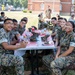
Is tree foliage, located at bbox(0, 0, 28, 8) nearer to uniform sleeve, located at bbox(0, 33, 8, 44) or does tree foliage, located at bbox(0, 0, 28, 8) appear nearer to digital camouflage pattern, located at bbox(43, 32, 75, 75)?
digital camouflage pattern, located at bbox(43, 32, 75, 75)

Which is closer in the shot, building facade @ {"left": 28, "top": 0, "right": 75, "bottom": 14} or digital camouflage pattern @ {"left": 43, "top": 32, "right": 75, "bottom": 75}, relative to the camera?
digital camouflage pattern @ {"left": 43, "top": 32, "right": 75, "bottom": 75}

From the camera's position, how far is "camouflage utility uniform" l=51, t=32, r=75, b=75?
3904mm

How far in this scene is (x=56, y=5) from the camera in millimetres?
48406

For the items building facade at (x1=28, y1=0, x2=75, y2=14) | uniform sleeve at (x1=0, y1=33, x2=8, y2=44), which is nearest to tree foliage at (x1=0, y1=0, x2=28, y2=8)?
building facade at (x1=28, y1=0, x2=75, y2=14)

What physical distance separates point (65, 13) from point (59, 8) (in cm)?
361

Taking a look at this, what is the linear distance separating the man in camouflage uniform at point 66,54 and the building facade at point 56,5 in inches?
1744

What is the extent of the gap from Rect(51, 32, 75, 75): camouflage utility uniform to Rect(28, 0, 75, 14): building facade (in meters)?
44.3

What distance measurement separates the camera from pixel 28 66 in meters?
5.57

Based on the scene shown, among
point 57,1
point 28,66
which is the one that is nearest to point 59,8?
point 57,1

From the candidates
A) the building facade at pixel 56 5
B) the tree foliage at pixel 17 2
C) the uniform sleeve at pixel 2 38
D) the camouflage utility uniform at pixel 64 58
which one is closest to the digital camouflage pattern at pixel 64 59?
the camouflage utility uniform at pixel 64 58

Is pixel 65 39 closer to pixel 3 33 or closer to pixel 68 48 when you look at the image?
pixel 68 48

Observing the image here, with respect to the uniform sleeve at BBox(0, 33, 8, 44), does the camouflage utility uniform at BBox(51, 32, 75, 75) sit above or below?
below

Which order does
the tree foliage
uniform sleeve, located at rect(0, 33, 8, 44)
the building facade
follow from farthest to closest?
the tree foliage → the building facade → uniform sleeve, located at rect(0, 33, 8, 44)

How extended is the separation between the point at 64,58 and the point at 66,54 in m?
0.09
